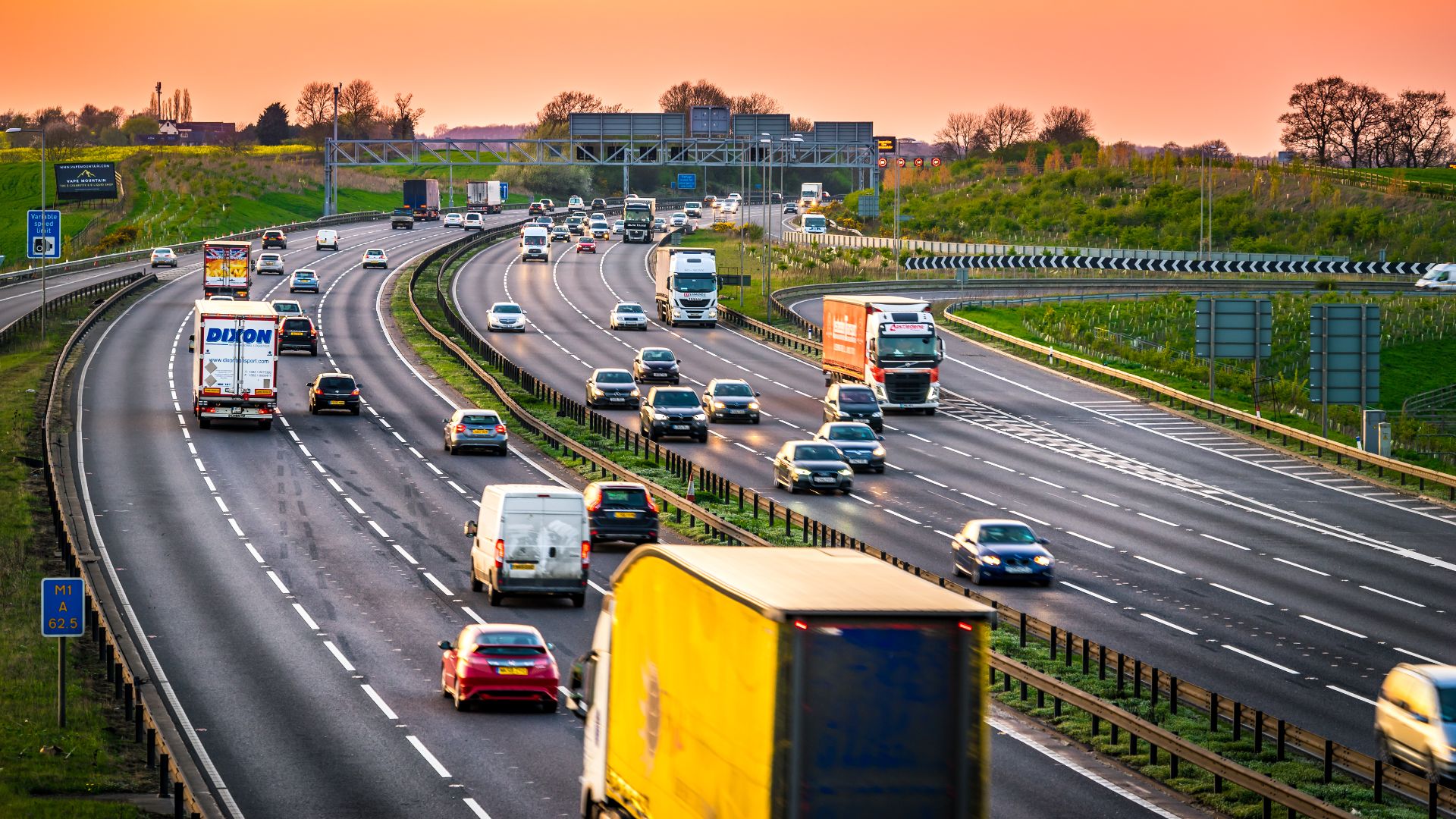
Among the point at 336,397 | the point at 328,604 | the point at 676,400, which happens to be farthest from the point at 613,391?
the point at 328,604

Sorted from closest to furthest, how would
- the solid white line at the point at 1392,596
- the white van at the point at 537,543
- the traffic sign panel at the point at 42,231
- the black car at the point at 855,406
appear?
the white van at the point at 537,543 → the solid white line at the point at 1392,596 → the black car at the point at 855,406 → the traffic sign panel at the point at 42,231

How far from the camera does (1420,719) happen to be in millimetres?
25062

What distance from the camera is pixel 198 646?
33.2m

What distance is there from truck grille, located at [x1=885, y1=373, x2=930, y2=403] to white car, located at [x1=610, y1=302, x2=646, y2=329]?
2715 cm

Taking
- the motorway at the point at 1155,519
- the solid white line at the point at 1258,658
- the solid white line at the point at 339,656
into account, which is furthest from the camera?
the motorway at the point at 1155,519

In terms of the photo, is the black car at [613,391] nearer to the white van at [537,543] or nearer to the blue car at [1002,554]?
the blue car at [1002,554]

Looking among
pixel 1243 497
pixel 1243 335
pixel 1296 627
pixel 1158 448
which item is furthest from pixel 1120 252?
pixel 1296 627

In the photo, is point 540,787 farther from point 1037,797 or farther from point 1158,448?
point 1158,448

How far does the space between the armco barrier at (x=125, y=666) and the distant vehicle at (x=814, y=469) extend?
1895 cm

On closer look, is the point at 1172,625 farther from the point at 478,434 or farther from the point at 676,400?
the point at 676,400

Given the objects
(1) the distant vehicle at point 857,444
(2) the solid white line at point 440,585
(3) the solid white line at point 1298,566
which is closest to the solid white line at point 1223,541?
(3) the solid white line at point 1298,566

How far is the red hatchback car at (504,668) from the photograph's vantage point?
28406 mm

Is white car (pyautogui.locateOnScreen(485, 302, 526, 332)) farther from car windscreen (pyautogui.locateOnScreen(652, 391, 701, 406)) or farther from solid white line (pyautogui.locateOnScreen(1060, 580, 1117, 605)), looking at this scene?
solid white line (pyautogui.locateOnScreen(1060, 580, 1117, 605))

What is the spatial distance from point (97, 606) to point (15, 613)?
2.89m
